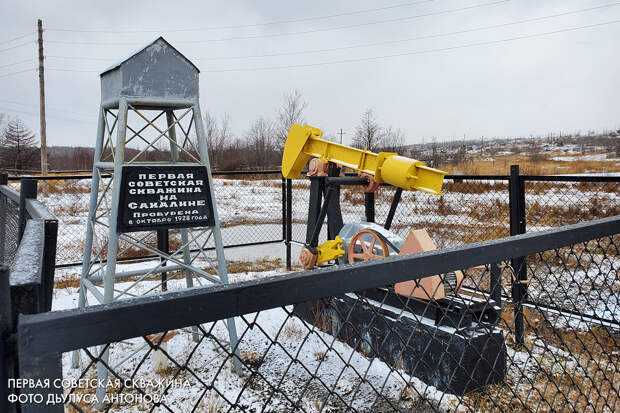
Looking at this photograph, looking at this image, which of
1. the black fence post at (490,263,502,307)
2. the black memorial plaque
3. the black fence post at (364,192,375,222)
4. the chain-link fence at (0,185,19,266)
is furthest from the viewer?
the black fence post at (364,192,375,222)

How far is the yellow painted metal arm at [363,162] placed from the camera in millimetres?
4449

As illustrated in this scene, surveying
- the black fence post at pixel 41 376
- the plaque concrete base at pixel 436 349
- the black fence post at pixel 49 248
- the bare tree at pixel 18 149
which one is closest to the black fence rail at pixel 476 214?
the plaque concrete base at pixel 436 349

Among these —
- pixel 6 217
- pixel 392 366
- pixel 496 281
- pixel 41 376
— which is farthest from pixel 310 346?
pixel 41 376

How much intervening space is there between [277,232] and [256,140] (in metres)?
34.2

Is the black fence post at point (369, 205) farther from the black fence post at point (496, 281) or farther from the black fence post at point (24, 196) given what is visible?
the black fence post at point (24, 196)

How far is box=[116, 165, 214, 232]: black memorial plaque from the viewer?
3.90 meters

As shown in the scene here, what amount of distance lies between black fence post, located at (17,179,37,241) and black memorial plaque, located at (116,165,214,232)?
1763mm

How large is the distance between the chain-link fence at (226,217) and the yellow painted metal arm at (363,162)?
1.89m

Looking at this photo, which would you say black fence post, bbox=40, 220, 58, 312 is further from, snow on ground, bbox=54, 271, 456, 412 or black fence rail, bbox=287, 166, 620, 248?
black fence rail, bbox=287, 166, 620, 248

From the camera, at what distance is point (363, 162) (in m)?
5.02

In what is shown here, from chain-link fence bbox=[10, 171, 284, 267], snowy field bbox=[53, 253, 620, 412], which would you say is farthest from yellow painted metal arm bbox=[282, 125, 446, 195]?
chain-link fence bbox=[10, 171, 284, 267]

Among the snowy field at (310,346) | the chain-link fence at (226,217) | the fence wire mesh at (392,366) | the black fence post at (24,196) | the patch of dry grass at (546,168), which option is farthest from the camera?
the patch of dry grass at (546,168)

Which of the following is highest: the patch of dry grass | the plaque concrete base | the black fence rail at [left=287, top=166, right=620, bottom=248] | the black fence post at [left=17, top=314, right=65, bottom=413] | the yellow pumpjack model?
the patch of dry grass

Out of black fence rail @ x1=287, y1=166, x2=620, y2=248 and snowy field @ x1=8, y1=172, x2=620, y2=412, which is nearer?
snowy field @ x1=8, y1=172, x2=620, y2=412
